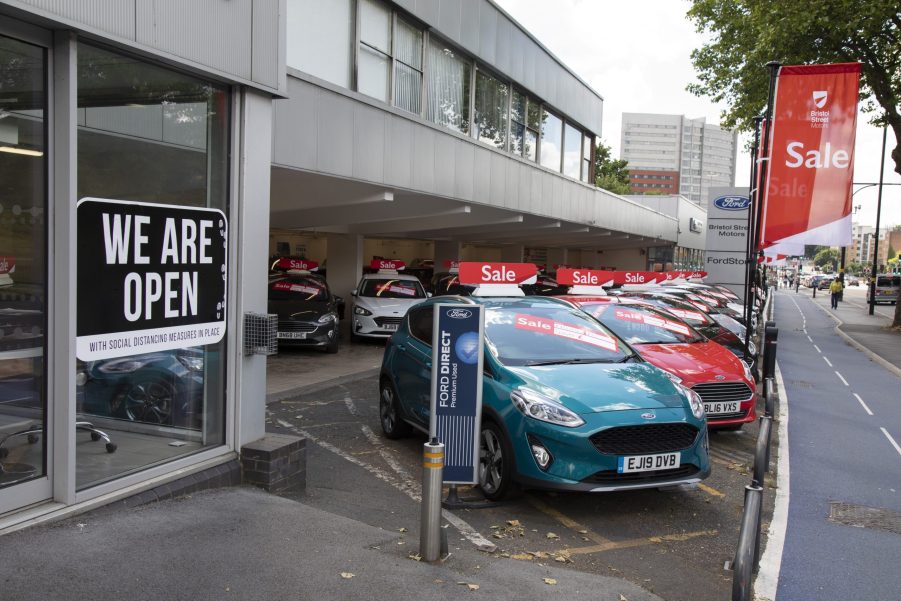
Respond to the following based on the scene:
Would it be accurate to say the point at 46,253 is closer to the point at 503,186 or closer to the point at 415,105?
the point at 415,105

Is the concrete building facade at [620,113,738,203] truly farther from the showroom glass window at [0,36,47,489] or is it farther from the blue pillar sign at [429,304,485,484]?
the showroom glass window at [0,36,47,489]

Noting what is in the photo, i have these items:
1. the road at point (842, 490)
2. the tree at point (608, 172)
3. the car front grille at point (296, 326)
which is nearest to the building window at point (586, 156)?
the road at point (842, 490)

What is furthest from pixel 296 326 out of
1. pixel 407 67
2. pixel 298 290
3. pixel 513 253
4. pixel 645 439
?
pixel 513 253

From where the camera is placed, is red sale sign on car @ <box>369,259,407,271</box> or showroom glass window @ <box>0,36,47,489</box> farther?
red sale sign on car @ <box>369,259,407,271</box>

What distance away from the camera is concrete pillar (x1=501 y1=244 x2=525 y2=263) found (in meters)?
35.2

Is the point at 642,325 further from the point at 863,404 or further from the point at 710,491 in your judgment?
the point at 863,404

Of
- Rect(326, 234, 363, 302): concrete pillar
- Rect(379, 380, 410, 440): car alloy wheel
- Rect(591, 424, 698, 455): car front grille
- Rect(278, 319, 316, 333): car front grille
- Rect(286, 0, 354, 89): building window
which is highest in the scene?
Rect(286, 0, 354, 89): building window

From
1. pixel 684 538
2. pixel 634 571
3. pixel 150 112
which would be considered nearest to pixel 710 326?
pixel 684 538

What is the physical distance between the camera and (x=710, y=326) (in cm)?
1341

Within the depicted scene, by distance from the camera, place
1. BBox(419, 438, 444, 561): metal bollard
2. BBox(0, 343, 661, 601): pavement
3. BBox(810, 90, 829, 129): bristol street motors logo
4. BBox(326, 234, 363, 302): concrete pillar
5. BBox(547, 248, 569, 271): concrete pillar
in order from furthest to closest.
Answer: BBox(547, 248, 569, 271): concrete pillar, BBox(326, 234, 363, 302): concrete pillar, BBox(810, 90, 829, 129): bristol street motors logo, BBox(419, 438, 444, 561): metal bollard, BBox(0, 343, 661, 601): pavement

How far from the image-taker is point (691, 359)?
343 inches

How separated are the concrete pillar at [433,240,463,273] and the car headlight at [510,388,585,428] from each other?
72.1ft

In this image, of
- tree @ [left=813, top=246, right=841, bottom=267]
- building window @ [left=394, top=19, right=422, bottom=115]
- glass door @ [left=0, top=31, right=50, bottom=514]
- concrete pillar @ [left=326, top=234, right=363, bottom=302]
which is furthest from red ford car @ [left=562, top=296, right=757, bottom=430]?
tree @ [left=813, top=246, right=841, bottom=267]

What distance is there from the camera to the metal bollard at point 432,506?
426 cm
